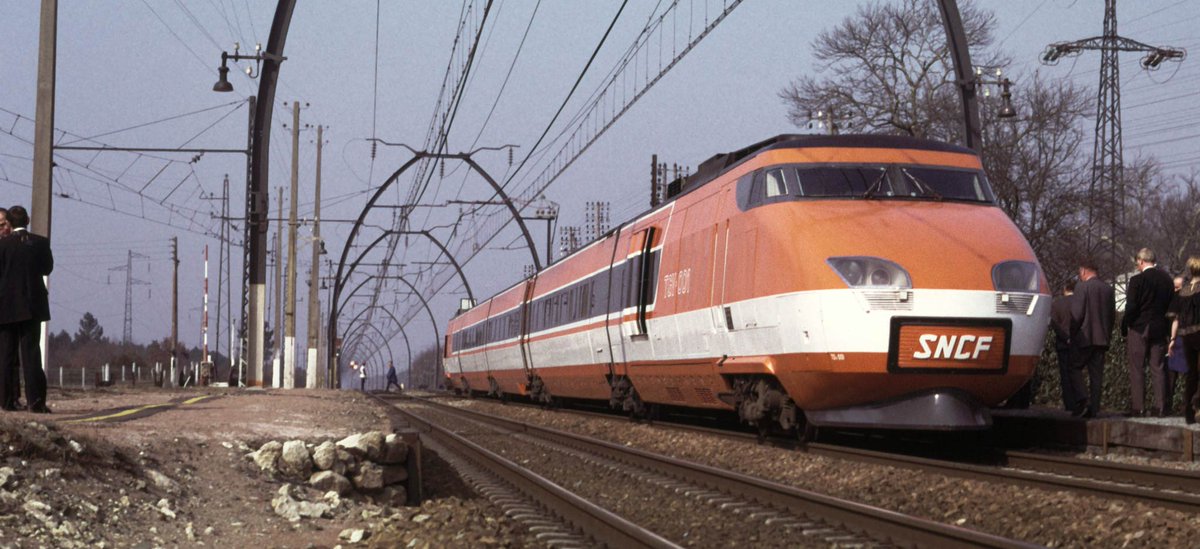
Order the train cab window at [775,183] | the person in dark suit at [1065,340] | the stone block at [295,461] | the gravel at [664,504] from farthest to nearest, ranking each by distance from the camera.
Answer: the person in dark suit at [1065,340] < the train cab window at [775,183] < the stone block at [295,461] < the gravel at [664,504]

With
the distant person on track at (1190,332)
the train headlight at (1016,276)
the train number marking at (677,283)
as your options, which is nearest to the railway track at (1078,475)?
the train headlight at (1016,276)

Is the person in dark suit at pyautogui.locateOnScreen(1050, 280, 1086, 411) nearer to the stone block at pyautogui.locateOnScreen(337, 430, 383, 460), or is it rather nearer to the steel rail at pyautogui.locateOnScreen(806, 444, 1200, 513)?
the steel rail at pyautogui.locateOnScreen(806, 444, 1200, 513)

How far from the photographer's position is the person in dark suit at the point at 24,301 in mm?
11648

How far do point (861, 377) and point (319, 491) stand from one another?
16.6 feet

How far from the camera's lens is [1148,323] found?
14.7m

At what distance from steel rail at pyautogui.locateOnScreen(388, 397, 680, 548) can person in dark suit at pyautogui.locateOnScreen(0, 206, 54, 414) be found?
176 inches

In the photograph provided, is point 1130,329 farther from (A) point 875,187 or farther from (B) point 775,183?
(B) point 775,183

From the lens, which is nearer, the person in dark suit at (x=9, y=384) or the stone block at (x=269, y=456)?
the stone block at (x=269, y=456)

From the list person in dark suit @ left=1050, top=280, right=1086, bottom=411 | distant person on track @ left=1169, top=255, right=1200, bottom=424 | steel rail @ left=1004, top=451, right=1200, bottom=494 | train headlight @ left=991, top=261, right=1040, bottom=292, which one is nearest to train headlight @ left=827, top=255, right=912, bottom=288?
train headlight @ left=991, top=261, right=1040, bottom=292

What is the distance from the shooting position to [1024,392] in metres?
15.7

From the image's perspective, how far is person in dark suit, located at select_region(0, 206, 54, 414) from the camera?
1165 cm

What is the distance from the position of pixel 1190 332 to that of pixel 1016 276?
2.21 metres

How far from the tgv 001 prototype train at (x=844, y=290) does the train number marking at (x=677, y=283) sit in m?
0.03

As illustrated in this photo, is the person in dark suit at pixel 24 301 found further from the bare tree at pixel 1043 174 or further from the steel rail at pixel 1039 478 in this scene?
the bare tree at pixel 1043 174
